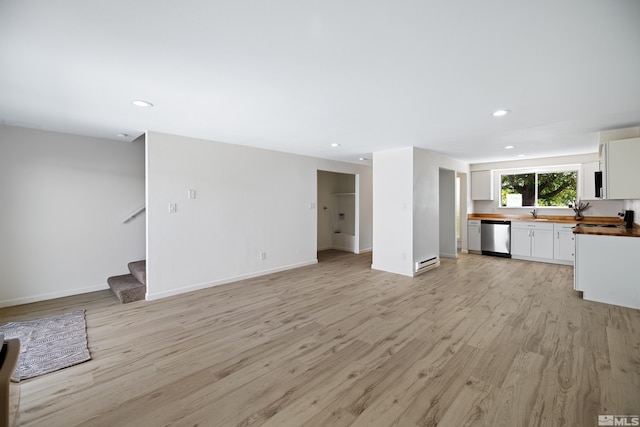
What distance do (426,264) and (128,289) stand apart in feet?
16.2

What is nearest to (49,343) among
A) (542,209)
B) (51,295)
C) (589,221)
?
(51,295)

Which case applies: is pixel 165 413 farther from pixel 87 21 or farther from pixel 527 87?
pixel 527 87

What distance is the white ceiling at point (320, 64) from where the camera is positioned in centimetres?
146

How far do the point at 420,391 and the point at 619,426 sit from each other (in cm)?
111

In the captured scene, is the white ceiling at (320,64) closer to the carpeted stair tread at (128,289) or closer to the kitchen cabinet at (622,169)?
the kitchen cabinet at (622,169)

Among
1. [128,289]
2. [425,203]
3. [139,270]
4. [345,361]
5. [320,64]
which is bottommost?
[345,361]

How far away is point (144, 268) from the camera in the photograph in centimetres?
414

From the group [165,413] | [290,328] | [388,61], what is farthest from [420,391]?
[388,61]

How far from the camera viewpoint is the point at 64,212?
13.3 feet

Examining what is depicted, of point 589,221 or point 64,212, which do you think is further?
point 589,221

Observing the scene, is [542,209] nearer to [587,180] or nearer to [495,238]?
[587,180]

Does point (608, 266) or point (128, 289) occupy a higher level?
point (608, 266)

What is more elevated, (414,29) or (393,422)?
(414,29)

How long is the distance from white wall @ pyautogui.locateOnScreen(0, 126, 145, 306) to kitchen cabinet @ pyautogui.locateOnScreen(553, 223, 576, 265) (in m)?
8.17
